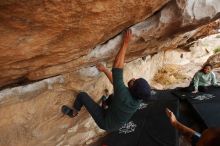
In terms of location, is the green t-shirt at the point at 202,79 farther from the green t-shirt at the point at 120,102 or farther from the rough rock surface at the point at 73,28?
the green t-shirt at the point at 120,102

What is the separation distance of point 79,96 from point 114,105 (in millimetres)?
931

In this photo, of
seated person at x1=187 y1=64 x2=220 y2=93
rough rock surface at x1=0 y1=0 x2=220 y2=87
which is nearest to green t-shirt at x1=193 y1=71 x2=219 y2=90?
seated person at x1=187 y1=64 x2=220 y2=93

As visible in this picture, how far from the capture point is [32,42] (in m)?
3.41

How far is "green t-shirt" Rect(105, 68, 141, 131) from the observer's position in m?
3.89

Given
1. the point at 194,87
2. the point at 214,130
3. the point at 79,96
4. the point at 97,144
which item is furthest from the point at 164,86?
the point at 214,130

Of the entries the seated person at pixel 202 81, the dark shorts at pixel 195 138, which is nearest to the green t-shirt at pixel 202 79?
the seated person at pixel 202 81

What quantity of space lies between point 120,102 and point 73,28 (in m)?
1.08

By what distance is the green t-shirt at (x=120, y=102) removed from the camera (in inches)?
153

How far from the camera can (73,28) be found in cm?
354

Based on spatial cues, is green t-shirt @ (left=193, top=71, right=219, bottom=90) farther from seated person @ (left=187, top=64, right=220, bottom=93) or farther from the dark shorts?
the dark shorts

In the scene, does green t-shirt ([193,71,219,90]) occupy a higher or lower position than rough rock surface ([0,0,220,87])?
lower

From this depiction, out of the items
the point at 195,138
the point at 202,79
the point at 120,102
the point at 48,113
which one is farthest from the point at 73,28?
the point at 202,79

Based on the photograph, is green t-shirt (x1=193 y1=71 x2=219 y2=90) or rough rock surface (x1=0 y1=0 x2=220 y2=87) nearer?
rough rock surface (x1=0 y1=0 x2=220 y2=87)

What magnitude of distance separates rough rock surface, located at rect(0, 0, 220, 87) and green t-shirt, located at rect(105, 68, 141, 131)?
62cm
